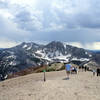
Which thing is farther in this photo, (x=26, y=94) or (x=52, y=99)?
(x=26, y=94)

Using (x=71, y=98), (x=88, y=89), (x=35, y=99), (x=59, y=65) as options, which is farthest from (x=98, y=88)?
(x=59, y=65)

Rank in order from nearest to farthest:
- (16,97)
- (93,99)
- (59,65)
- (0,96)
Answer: (93,99) → (16,97) → (0,96) → (59,65)

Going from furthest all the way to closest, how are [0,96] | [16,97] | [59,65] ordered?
[59,65] < [0,96] < [16,97]

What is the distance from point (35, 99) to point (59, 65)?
134 ft

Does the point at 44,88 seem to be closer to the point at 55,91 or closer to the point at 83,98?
the point at 55,91

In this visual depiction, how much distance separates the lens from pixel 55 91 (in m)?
20.2

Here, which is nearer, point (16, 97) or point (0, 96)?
point (16, 97)

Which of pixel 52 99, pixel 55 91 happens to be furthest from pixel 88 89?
pixel 52 99

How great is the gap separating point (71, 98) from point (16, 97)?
4840 millimetres

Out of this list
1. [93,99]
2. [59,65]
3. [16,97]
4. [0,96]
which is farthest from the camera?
[59,65]

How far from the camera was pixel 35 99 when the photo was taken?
59.4ft

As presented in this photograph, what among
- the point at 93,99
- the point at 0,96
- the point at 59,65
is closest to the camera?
the point at 93,99

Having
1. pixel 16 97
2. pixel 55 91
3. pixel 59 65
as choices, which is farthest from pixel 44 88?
pixel 59 65

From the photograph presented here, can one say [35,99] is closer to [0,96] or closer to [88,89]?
[0,96]
